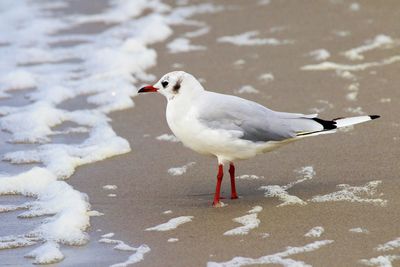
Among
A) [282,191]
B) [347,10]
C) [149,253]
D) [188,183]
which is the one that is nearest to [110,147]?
[188,183]

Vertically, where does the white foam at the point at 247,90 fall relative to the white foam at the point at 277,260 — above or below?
above

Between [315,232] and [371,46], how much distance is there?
13.2 ft

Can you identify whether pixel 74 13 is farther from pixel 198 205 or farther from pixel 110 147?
pixel 198 205

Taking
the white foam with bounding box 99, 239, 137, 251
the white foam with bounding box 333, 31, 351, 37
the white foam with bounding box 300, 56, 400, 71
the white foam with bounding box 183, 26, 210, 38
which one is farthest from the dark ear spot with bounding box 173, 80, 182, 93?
the white foam with bounding box 183, 26, 210, 38

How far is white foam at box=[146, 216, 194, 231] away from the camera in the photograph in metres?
5.15

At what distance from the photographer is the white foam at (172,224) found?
5.15m

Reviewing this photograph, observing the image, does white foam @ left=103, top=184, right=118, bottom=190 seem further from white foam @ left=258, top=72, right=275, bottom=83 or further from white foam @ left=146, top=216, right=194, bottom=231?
white foam @ left=258, top=72, right=275, bottom=83

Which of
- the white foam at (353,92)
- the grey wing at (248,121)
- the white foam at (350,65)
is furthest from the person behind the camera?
the white foam at (350,65)

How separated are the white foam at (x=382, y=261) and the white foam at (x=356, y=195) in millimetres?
785

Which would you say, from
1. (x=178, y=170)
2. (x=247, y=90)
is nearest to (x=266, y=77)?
(x=247, y=90)

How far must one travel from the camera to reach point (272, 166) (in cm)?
615

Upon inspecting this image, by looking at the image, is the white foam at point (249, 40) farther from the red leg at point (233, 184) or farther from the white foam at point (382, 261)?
the white foam at point (382, 261)

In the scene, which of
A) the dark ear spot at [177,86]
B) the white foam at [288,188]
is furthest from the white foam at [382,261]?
the dark ear spot at [177,86]

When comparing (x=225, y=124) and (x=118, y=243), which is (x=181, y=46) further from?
(x=118, y=243)
